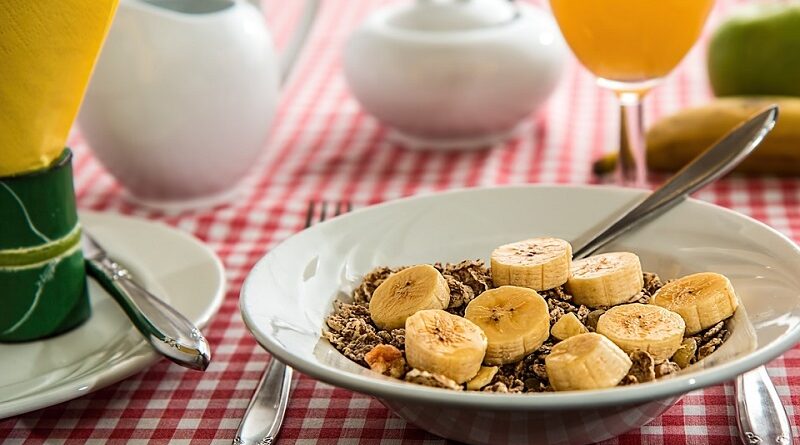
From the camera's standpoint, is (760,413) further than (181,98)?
No

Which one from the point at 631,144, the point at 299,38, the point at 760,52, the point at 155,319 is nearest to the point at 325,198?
the point at 299,38

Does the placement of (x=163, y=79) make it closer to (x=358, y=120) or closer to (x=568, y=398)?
(x=358, y=120)

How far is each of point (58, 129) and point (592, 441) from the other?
1.38 feet

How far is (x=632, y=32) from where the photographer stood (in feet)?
2.96

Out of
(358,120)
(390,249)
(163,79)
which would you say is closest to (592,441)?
(390,249)

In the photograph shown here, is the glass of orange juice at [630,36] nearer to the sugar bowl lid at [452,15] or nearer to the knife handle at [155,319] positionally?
the sugar bowl lid at [452,15]

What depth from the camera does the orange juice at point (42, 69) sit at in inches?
25.6

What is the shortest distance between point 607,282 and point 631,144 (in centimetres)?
39

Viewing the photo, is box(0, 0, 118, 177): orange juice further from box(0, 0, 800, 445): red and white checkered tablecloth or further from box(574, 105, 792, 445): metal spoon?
box(574, 105, 792, 445): metal spoon

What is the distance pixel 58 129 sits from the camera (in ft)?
2.39

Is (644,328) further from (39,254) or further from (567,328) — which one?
(39,254)

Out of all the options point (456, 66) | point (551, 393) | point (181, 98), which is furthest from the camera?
point (456, 66)

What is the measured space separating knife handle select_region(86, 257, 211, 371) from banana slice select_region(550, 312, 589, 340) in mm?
208

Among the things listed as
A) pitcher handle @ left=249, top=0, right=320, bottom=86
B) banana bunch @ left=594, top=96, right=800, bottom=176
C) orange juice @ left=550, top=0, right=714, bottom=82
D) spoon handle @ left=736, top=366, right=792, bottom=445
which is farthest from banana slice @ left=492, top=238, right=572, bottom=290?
pitcher handle @ left=249, top=0, right=320, bottom=86
